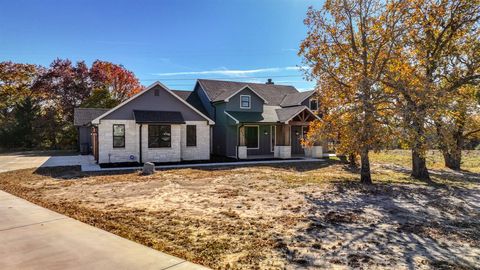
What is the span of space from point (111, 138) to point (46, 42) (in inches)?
504

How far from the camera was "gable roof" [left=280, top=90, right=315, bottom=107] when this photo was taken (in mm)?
26078

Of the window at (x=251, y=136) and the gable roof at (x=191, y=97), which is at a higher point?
the gable roof at (x=191, y=97)

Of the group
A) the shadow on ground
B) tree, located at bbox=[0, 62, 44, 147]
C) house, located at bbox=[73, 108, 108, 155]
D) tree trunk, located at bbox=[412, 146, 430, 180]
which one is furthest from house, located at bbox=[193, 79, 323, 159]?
tree, located at bbox=[0, 62, 44, 147]

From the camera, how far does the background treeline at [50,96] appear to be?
35.5m

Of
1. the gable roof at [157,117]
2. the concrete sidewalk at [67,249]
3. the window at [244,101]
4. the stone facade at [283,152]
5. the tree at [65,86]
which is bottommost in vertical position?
the concrete sidewalk at [67,249]

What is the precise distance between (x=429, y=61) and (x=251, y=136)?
12.9 meters

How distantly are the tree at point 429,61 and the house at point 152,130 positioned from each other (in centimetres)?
1222

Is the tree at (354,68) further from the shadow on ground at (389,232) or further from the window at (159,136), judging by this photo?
the window at (159,136)

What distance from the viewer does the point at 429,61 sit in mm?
13734

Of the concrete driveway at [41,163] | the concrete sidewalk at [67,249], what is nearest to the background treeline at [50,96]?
the concrete driveway at [41,163]

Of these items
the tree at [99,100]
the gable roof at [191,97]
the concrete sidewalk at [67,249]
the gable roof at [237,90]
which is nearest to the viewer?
the concrete sidewalk at [67,249]

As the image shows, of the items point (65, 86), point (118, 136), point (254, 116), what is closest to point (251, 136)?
point (254, 116)

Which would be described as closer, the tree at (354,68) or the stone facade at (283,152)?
the tree at (354,68)

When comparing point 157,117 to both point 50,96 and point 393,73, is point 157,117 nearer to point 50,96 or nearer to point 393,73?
point 393,73
